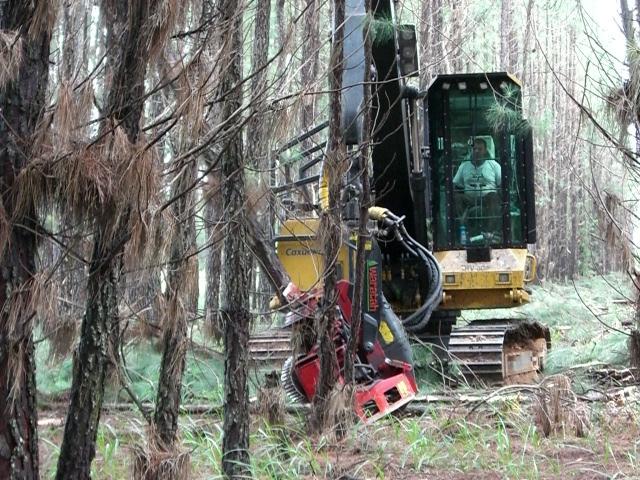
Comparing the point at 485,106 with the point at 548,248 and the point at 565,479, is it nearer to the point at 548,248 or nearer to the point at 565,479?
the point at 565,479

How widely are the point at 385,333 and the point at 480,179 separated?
3.20m

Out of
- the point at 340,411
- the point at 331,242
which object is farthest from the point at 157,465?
the point at 331,242

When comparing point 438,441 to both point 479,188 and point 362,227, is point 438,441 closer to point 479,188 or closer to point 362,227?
point 362,227

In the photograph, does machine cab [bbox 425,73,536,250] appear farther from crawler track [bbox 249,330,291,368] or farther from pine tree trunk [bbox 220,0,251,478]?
pine tree trunk [bbox 220,0,251,478]

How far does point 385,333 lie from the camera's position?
24.5ft

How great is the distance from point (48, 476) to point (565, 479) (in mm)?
3047

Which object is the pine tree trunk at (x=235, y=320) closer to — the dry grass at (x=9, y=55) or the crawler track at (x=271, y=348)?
the dry grass at (x=9, y=55)

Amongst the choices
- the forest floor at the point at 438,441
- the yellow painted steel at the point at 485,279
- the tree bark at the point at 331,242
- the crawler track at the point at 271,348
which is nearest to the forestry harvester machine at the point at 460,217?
the yellow painted steel at the point at 485,279

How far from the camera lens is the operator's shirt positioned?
997cm

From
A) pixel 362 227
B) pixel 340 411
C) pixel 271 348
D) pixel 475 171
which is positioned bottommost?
pixel 340 411

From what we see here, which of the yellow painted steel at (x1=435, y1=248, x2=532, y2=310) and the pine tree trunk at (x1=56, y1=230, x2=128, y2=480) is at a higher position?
the yellow painted steel at (x1=435, y1=248, x2=532, y2=310)

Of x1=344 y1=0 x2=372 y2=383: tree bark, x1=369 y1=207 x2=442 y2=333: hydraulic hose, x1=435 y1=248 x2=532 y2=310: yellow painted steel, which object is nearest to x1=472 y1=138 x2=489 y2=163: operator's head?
x1=435 y1=248 x2=532 y2=310: yellow painted steel

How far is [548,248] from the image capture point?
3506 cm

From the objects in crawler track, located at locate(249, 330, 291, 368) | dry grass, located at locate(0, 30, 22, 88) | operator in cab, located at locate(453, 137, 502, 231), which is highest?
operator in cab, located at locate(453, 137, 502, 231)
